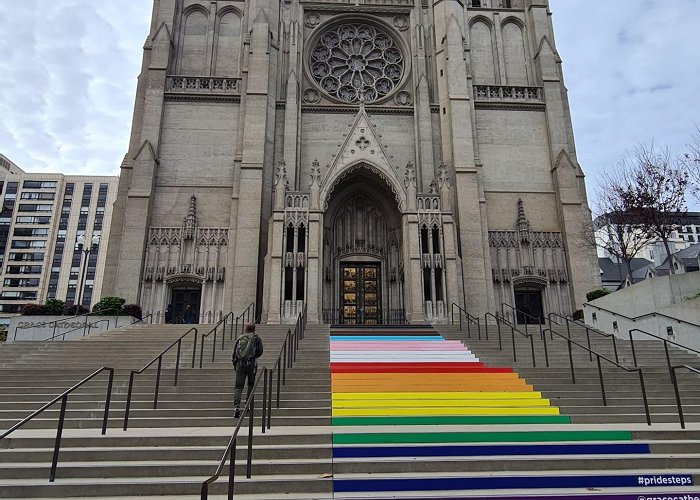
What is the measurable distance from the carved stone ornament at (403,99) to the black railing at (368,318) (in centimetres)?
1255

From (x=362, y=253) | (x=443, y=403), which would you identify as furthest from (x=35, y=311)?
(x=443, y=403)

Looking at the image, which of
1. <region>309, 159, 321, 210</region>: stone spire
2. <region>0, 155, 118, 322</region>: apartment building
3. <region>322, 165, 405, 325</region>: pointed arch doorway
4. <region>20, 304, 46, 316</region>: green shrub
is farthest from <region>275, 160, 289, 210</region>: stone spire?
<region>0, 155, 118, 322</region>: apartment building

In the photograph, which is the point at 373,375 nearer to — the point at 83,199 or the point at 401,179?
the point at 401,179

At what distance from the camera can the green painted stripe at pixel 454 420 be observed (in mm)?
7684

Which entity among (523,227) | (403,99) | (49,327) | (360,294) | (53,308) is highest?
(403,99)

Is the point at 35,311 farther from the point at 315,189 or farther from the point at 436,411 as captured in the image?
the point at 436,411

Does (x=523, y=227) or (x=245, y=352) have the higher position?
(x=523, y=227)

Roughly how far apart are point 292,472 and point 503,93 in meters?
26.4

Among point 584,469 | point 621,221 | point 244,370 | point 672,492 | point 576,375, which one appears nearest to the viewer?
point 672,492

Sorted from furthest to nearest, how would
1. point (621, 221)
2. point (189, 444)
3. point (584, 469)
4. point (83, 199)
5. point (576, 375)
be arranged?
1. point (83, 199)
2. point (621, 221)
3. point (576, 375)
4. point (189, 444)
5. point (584, 469)

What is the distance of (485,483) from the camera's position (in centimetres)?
542

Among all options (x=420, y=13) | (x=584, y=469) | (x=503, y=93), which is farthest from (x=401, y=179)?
(x=584, y=469)

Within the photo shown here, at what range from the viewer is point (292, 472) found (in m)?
5.87

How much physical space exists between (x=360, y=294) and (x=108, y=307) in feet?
38.6
